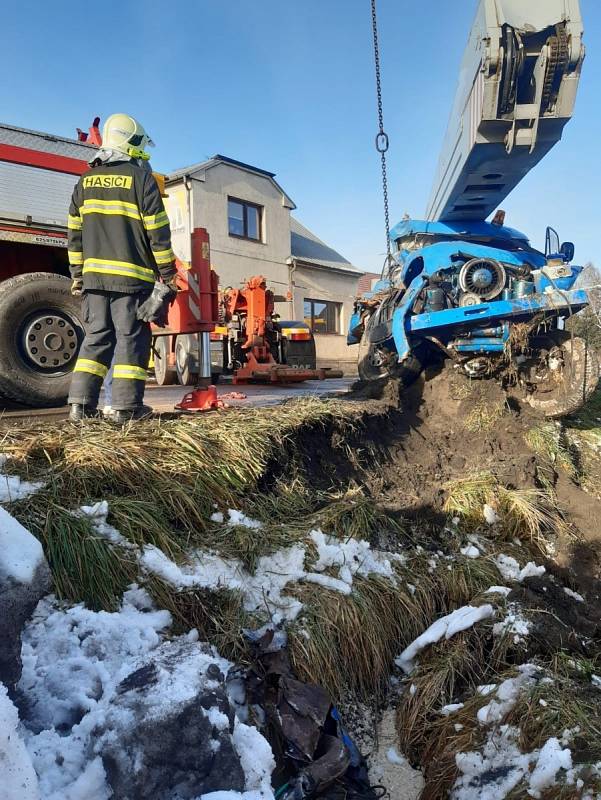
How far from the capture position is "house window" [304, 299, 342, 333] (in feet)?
53.2

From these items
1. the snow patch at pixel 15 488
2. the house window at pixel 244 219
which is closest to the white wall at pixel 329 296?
the house window at pixel 244 219

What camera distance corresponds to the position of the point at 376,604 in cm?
266

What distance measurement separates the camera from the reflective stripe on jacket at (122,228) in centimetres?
331

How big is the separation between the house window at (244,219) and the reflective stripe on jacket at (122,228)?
1107 centimetres

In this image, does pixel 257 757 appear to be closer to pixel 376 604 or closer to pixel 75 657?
pixel 75 657

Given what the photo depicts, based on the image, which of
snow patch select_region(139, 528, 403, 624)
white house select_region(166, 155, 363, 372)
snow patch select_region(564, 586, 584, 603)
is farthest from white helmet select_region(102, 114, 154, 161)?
white house select_region(166, 155, 363, 372)

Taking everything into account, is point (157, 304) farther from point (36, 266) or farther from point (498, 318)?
point (498, 318)

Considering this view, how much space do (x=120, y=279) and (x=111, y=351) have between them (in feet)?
1.54

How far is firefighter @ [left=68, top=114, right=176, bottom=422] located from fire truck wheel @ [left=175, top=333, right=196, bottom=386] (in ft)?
16.6

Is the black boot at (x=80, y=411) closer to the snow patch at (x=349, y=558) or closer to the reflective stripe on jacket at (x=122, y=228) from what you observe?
the reflective stripe on jacket at (x=122, y=228)

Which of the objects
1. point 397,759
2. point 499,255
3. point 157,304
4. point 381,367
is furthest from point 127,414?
point 499,255

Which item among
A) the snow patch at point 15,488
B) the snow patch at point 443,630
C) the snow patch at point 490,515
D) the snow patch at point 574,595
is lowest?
the snow patch at point 574,595

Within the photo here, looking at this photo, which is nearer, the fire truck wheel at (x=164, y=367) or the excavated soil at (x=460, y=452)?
the excavated soil at (x=460, y=452)

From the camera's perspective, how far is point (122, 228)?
335cm
